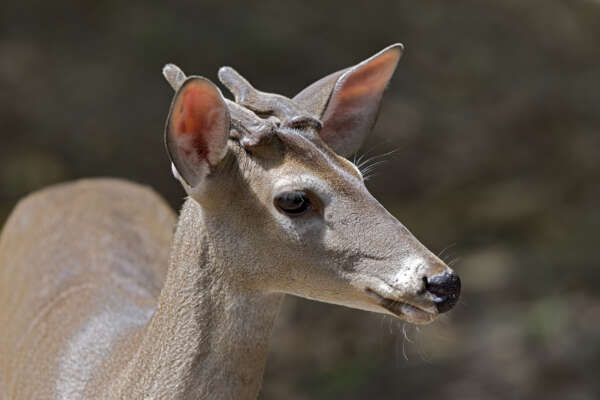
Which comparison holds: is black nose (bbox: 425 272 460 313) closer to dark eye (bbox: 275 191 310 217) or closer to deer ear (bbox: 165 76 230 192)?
dark eye (bbox: 275 191 310 217)

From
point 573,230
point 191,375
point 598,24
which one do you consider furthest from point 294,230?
point 598,24

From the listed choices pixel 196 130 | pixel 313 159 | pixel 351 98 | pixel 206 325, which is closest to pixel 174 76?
pixel 196 130

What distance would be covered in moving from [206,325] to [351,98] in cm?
98

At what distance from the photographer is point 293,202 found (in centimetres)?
314

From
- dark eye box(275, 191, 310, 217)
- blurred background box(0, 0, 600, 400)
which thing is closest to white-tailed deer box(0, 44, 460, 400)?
dark eye box(275, 191, 310, 217)

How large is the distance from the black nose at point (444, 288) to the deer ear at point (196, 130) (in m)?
0.75

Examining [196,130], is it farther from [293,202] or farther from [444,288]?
[444,288]

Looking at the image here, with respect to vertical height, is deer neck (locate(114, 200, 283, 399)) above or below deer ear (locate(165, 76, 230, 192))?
below

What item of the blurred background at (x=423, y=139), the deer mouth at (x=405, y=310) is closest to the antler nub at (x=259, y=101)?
the deer mouth at (x=405, y=310)

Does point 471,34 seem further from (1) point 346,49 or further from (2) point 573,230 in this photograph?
(2) point 573,230

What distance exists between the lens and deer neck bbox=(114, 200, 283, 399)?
3307 millimetres

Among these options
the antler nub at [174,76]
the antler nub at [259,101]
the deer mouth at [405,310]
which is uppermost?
the antler nub at [174,76]

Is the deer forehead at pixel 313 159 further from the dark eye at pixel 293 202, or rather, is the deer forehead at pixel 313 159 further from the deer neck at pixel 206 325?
the deer neck at pixel 206 325

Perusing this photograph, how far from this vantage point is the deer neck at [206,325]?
3307 mm
